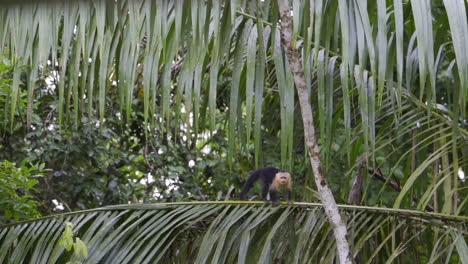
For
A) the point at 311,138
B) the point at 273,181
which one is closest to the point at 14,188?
the point at 273,181

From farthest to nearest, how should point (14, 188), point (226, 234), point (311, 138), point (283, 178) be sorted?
1. point (283, 178)
2. point (14, 188)
3. point (226, 234)
4. point (311, 138)

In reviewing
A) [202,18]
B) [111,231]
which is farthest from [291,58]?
[111,231]

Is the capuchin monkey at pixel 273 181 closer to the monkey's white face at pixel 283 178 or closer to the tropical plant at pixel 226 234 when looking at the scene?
the monkey's white face at pixel 283 178

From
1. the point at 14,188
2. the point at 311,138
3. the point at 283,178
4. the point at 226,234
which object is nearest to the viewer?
the point at 311,138

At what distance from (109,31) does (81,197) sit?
390 cm

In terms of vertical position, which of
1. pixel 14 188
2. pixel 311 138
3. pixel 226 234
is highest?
pixel 311 138

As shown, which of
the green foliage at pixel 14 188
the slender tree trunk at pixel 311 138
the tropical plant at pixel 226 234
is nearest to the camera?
the slender tree trunk at pixel 311 138

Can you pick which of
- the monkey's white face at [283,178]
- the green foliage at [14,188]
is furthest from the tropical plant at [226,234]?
the monkey's white face at [283,178]

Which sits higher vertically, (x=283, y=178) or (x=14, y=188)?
(x=14, y=188)

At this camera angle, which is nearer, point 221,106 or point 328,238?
point 328,238

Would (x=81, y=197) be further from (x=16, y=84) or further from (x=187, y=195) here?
(x=16, y=84)

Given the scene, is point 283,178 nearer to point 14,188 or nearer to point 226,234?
point 226,234

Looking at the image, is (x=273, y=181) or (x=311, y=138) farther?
(x=273, y=181)

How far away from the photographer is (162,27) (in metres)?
2.75
